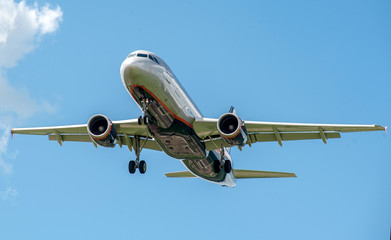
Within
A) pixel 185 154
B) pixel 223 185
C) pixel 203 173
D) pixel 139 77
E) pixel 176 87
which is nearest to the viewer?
pixel 139 77

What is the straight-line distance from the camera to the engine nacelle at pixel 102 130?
3180 centimetres

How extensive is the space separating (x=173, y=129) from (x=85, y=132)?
282 inches

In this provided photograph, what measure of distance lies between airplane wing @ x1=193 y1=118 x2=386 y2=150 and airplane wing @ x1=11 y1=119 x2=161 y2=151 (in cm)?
357

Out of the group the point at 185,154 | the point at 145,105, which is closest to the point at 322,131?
the point at 185,154

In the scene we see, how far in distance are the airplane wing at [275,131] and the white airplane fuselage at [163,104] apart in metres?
0.53

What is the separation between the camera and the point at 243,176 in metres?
39.1

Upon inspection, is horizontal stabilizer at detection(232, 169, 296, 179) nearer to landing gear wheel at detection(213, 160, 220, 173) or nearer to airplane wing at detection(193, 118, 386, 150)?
airplane wing at detection(193, 118, 386, 150)

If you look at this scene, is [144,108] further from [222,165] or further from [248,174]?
[248,174]

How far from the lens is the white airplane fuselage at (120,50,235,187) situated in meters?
28.8

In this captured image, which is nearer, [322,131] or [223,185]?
[322,131]

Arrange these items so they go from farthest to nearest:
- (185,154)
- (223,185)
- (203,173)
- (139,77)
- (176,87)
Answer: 1. (223,185)
2. (203,173)
3. (185,154)
4. (176,87)
5. (139,77)

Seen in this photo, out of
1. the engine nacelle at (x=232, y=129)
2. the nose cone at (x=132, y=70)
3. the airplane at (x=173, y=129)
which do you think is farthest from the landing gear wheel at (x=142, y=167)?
the nose cone at (x=132, y=70)

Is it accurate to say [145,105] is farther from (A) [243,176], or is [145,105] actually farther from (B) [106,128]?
(A) [243,176]

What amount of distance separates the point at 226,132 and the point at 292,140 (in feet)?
16.7
